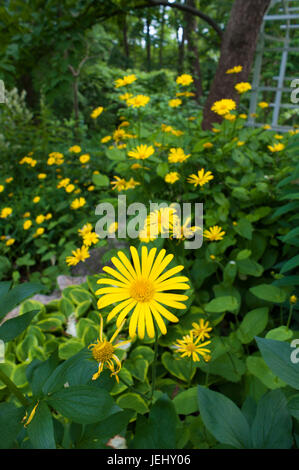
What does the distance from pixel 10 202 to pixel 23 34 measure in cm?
139

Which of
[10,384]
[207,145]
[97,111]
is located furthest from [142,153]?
[10,384]

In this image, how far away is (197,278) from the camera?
1.41m

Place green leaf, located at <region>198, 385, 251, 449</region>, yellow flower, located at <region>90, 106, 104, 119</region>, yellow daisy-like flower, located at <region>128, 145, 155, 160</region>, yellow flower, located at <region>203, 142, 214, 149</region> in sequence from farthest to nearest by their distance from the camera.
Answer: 1. yellow flower, located at <region>90, 106, 104, 119</region>
2. yellow flower, located at <region>203, 142, 214, 149</region>
3. yellow daisy-like flower, located at <region>128, 145, 155, 160</region>
4. green leaf, located at <region>198, 385, 251, 449</region>

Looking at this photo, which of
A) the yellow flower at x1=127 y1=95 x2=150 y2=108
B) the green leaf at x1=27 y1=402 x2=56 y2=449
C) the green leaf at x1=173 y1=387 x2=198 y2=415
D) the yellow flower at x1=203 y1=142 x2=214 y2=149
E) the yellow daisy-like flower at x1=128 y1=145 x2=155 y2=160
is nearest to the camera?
the green leaf at x1=27 y1=402 x2=56 y2=449

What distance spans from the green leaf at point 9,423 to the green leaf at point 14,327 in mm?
123

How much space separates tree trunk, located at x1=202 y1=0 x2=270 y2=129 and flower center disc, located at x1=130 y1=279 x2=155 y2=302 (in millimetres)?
2194

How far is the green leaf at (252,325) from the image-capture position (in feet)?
3.66

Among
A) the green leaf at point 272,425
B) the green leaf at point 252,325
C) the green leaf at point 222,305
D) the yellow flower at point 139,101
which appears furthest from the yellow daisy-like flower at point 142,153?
the green leaf at point 272,425

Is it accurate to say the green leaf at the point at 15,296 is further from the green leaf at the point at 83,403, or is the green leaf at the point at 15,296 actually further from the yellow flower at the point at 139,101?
the yellow flower at the point at 139,101

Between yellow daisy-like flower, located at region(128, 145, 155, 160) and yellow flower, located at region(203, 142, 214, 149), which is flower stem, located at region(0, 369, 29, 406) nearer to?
yellow daisy-like flower, located at region(128, 145, 155, 160)

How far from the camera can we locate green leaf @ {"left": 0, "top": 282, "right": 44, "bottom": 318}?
0.57m

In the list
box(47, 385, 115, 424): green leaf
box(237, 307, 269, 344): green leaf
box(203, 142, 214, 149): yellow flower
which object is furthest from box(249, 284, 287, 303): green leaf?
box(203, 142, 214, 149): yellow flower

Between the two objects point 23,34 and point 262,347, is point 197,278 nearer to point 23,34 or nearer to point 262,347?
point 262,347

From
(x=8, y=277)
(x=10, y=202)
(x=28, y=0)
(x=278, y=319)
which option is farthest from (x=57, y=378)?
(x=28, y=0)
